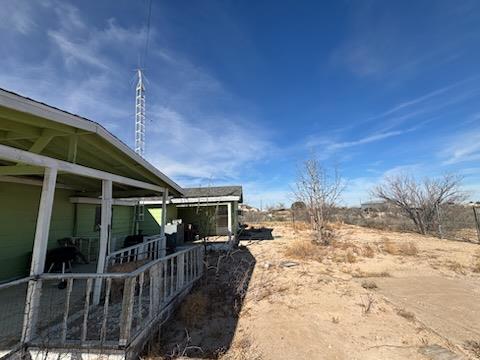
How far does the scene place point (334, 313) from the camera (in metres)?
4.33

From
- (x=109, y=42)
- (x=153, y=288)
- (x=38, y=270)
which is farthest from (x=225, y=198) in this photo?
(x=38, y=270)

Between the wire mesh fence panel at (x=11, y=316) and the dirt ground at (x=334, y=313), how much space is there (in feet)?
5.48

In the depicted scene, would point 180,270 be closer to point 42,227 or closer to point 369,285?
point 42,227

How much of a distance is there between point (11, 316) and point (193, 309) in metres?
2.65

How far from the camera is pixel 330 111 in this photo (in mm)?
12594

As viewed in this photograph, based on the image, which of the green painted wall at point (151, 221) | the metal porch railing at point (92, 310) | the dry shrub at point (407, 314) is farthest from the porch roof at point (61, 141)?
the dry shrub at point (407, 314)

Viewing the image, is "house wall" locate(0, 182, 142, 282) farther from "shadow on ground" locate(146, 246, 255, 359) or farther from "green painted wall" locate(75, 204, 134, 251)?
"shadow on ground" locate(146, 246, 255, 359)

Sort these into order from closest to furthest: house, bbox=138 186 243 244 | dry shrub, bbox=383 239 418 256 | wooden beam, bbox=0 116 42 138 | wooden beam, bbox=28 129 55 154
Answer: wooden beam, bbox=0 116 42 138 → wooden beam, bbox=28 129 55 154 → dry shrub, bbox=383 239 418 256 → house, bbox=138 186 243 244

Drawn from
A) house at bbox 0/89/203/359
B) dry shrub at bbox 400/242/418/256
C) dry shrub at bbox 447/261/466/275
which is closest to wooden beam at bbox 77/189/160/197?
house at bbox 0/89/203/359

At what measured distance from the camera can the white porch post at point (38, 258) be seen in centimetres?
264

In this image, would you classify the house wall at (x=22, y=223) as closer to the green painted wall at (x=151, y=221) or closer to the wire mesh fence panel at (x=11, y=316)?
the wire mesh fence panel at (x=11, y=316)

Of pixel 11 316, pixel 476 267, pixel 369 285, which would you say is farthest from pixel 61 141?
pixel 476 267

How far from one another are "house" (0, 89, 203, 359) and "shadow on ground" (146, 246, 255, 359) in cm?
27

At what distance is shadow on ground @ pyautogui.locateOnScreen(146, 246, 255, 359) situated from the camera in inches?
126
